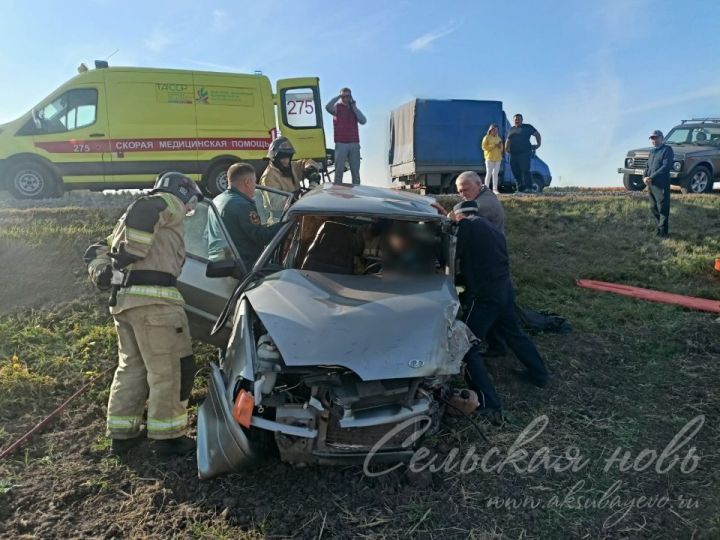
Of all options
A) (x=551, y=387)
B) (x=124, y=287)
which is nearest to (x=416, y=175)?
(x=551, y=387)

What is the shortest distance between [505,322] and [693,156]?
1070 cm

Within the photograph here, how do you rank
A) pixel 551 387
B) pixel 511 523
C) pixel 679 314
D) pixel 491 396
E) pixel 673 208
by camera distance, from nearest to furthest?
pixel 511 523 → pixel 491 396 → pixel 551 387 → pixel 679 314 → pixel 673 208

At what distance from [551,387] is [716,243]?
626 cm

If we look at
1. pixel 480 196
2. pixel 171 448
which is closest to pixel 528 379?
pixel 480 196

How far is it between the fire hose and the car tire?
42.1ft

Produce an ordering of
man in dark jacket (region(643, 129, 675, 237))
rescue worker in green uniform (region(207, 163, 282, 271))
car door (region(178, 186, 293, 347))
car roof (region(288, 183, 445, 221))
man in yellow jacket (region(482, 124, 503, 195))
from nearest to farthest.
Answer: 1. car roof (region(288, 183, 445, 221))
2. car door (region(178, 186, 293, 347))
3. rescue worker in green uniform (region(207, 163, 282, 271))
4. man in dark jacket (region(643, 129, 675, 237))
5. man in yellow jacket (region(482, 124, 503, 195))

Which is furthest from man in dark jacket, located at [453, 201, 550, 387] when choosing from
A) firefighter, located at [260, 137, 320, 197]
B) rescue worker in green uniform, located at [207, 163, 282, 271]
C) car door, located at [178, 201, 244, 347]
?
firefighter, located at [260, 137, 320, 197]

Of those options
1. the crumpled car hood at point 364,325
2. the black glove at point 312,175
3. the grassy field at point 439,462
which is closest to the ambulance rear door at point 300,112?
the black glove at point 312,175

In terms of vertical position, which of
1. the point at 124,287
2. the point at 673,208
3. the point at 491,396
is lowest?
the point at 491,396

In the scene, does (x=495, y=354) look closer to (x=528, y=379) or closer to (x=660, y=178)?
(x=528, y=379)

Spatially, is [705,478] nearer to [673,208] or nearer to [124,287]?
[124,287]

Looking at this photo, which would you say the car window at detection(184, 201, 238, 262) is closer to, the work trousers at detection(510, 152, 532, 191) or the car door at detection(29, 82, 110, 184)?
the car door at detection(29, 82, 110, 184)

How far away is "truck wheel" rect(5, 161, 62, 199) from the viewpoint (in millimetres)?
9398

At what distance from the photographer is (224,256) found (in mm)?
3879
